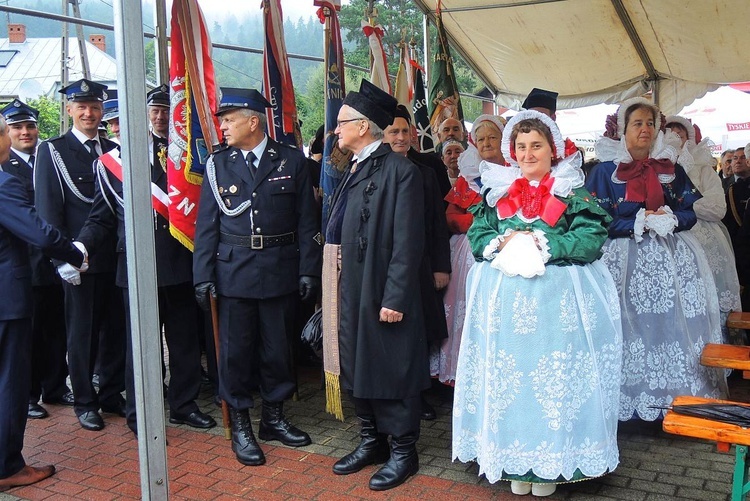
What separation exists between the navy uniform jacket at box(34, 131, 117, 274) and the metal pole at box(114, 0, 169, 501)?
204 centimetres

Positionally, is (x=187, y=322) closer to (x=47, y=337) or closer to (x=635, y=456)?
(x=47, y=337)

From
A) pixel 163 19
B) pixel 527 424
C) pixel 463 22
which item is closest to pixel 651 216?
pixel 527 424

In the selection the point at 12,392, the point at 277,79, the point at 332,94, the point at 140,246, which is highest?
the point at 277,79

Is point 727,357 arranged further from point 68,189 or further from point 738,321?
point 68,189

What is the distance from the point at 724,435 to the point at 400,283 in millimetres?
1564

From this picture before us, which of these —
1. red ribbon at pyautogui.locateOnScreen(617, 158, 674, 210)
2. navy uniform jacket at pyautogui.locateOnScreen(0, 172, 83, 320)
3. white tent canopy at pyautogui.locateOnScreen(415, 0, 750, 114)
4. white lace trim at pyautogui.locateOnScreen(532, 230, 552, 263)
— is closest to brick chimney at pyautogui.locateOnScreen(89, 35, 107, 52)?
white tent canopy at pyautogui.locateOnScreen(415, 0, 750, 114)

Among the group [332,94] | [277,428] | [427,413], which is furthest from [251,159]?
Answer: [427,413]

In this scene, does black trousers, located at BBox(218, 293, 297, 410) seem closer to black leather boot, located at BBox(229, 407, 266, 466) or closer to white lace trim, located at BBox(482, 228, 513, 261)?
black leather boot, located at BBox(229, 407, 266, 466)

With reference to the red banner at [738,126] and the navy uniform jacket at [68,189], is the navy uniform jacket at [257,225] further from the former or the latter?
the red banner at [738,126]

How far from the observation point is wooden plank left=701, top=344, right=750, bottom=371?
3568mm

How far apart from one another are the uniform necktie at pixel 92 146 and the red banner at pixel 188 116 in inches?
30.6

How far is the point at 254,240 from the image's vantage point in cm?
398

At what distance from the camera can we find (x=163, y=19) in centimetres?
508

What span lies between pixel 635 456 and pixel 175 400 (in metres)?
2.86
